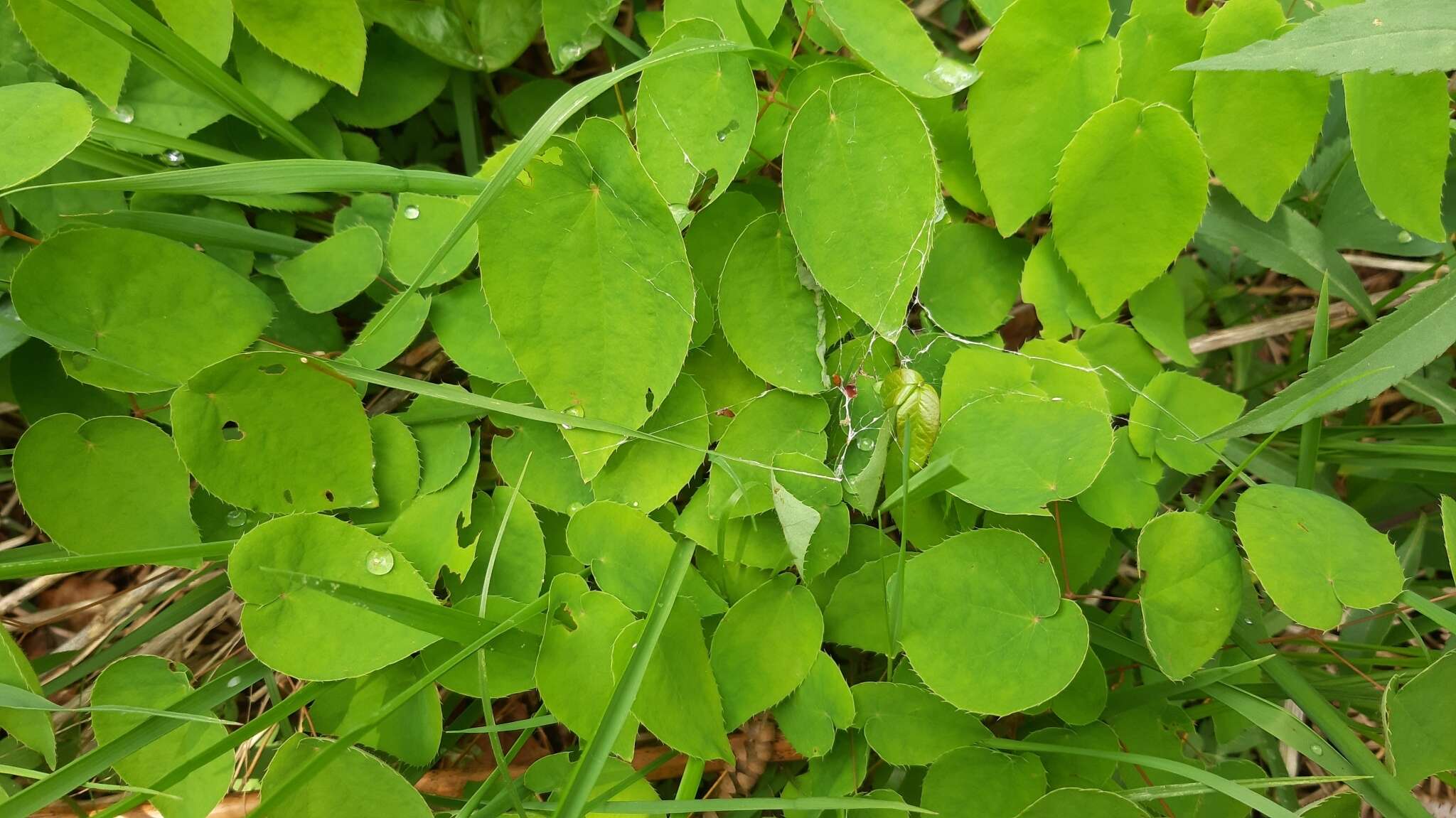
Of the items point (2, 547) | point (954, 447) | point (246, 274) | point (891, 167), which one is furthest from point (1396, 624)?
point (2, 547)

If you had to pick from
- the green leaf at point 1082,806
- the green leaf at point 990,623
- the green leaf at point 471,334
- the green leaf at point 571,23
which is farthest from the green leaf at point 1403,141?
the green leaf at point 471,334

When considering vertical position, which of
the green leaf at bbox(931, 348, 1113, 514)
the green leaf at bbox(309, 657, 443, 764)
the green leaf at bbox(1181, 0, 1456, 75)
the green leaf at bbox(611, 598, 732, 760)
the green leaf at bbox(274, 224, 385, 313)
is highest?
the green leaf at bbox(1181, 0, 1456, 75)

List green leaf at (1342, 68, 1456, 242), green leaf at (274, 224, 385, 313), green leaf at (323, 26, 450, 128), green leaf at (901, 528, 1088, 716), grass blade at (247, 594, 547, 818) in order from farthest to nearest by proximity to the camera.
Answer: green leaf at (323, 26, 450, 128)
green leaf at (274, 224, 385, 313)
green leaf at (1342, 68, 1456, 242)
green leaf at (901, 528, 1088, 716)
grass blade at (247, 594, 547, 818)

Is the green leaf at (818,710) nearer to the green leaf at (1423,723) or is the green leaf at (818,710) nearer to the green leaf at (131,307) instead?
the green leaf at (1423,723)

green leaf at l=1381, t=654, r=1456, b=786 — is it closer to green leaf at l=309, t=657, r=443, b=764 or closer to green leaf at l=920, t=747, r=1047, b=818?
green leaf at l=920, t=747, r=1047, b=818

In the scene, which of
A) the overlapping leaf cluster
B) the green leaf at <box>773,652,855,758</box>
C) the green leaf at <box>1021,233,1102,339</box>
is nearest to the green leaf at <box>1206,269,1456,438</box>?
the overlapping leaf cluster

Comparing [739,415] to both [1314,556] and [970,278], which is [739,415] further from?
[1314,556]

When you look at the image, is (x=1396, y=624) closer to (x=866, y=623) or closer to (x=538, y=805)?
(x=866, y=623)
